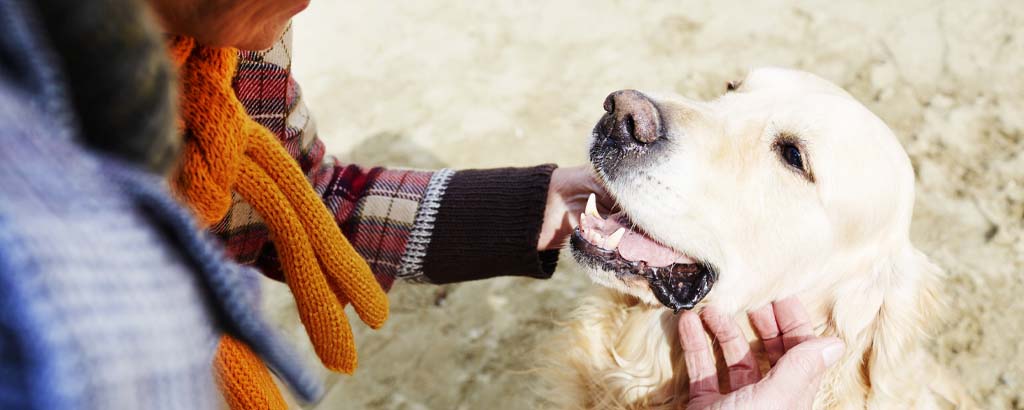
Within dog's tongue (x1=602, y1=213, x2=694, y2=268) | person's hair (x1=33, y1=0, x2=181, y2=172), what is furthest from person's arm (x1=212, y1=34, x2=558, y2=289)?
person's hair (x1=33, y1=0, x2=181, y2=172)

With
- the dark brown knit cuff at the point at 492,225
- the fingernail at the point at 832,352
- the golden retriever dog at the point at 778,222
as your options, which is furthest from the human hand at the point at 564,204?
the fingernail at the point at 832,352

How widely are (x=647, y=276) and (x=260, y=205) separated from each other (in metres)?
0.85

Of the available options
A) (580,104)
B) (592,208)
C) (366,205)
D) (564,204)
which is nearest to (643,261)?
(592,208)

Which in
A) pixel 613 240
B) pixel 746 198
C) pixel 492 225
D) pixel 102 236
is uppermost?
pixel 102 236

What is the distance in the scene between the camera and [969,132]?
2.93 m

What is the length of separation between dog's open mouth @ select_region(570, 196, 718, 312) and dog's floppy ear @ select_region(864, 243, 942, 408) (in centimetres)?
40

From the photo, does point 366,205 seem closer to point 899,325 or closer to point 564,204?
point 564,204

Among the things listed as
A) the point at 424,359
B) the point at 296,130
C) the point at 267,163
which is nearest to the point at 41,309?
the point at 267,163

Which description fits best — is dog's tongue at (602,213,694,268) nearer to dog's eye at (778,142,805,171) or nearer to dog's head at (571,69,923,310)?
dog's head at (571,69,923,310)

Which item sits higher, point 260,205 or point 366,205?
point 260,205

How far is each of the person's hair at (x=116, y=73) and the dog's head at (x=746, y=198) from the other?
1.14 meters

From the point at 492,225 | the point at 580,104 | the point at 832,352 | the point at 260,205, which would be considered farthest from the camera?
the point at 580,104

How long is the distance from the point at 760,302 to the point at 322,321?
1.00m

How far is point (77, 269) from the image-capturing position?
1.43ft
